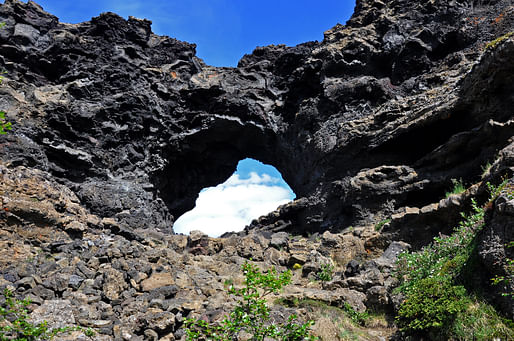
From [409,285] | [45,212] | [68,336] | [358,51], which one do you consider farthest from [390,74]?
[68,336]

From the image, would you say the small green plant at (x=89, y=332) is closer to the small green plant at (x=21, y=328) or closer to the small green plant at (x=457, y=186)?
the small green plant at (x=21, y=328)

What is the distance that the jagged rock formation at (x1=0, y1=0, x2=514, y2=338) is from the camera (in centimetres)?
1075

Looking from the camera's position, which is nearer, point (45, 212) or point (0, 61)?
point (45, 212)

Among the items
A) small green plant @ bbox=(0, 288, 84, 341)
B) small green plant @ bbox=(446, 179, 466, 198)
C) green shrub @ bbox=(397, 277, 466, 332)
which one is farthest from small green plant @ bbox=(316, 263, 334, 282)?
small green plant @ bbox=(0, 288, 84, 341)

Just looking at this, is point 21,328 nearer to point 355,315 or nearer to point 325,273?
point 355,315

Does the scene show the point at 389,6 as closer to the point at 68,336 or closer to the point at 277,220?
the point at 277,220

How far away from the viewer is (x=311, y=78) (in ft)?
84.7

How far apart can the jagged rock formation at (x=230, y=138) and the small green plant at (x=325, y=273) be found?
2.54ft

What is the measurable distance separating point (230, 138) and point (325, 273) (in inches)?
706

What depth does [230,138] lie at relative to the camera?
2833cm

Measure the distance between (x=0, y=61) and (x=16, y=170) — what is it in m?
9.23

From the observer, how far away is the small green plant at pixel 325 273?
12.2 m

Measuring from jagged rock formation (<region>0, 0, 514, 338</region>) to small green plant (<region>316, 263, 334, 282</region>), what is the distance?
0.77 meters

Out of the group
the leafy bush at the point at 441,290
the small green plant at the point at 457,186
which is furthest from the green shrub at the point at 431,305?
the small green plant at the point at 457,186
